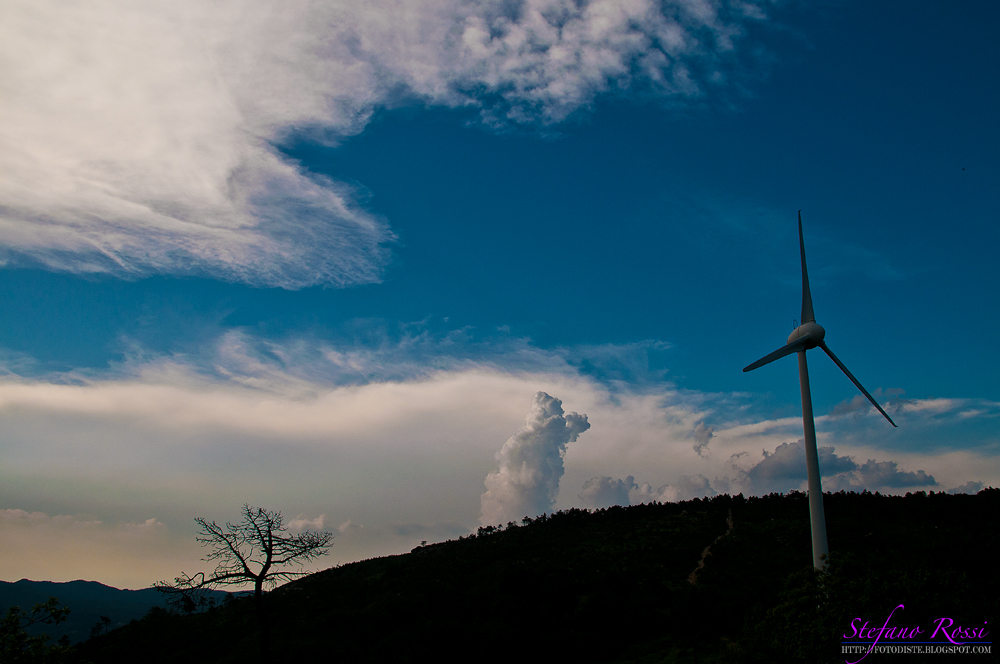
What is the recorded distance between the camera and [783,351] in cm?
4372

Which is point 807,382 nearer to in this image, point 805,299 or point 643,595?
point 805,299

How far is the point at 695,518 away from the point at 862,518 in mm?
23134

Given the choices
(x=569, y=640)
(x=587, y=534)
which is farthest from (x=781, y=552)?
(x=569, y=640)

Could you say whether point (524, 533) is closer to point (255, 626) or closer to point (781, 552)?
point (781, 552)

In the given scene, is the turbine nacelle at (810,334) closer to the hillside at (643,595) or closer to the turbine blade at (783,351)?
the turbine blade at (783,351)

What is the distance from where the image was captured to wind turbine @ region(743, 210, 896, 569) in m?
35.2

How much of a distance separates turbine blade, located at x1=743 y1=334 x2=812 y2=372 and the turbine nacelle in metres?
0.08

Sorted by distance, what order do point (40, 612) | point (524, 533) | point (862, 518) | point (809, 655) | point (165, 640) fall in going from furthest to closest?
1. point (524, 533)
2. point (862, 518)
3. point (165, 640)
4. point (809, 655)
5. point (40, 612)

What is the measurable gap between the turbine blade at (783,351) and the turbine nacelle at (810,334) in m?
0.08

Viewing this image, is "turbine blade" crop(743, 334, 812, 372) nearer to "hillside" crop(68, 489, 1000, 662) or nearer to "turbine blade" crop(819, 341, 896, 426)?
"turbine blade" crop(819, 341, 896, 426)

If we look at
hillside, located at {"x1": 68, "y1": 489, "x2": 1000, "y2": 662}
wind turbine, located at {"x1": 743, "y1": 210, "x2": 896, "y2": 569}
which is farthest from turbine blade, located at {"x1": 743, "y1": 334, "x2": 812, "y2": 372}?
hillside, located at {"x1": 68, "y1": 489, "x2": 1000, "y2": 662}

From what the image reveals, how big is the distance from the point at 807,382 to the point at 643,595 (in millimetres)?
27109

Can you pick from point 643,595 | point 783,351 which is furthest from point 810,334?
point 643,595

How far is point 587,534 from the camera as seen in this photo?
281ft
